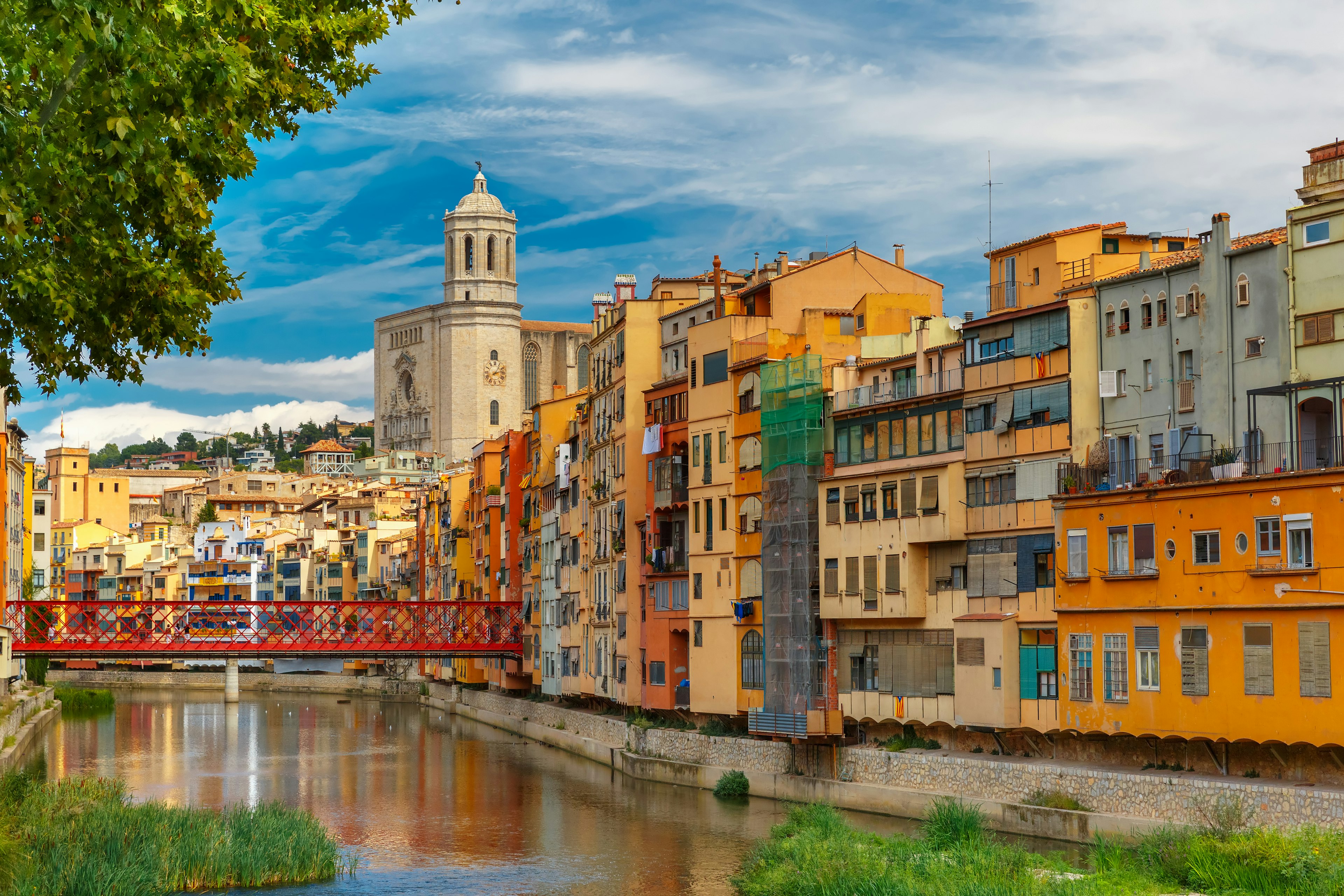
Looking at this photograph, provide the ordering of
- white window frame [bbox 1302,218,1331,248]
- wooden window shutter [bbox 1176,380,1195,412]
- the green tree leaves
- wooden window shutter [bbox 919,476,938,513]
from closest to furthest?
the green tree leaves, white window frame [bbox 1302,218,1331,248], wooden window shutter [bbox 1176,380,1195,412], wooden window shutter [bbox 919,476,938,513]

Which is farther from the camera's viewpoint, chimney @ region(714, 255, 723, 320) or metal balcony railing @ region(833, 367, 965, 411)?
chimney @ region(714, 255, 723, 320)

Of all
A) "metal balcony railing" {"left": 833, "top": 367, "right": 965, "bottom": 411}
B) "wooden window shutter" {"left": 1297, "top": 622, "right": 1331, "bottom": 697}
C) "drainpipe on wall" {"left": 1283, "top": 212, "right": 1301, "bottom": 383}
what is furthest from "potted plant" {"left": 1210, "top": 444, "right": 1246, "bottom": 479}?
"metal balcony railing" {"left": 833, "top": 367, "right": 965, "bottom": 411}

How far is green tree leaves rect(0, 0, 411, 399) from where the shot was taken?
14758mm

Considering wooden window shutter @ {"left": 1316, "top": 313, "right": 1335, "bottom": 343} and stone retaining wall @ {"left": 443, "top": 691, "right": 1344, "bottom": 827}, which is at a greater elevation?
wooden window shutter @ {"left": 1316, "top": 313, "right": 1335, "bottom": 343}

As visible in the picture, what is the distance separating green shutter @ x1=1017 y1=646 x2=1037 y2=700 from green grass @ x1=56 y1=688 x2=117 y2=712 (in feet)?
212

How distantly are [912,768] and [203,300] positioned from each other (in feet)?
79.9

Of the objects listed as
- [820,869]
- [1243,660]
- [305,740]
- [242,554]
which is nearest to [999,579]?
[1243,660]

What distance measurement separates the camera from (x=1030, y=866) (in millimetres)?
28359

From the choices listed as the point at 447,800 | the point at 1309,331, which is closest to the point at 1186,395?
the point at 1309,331

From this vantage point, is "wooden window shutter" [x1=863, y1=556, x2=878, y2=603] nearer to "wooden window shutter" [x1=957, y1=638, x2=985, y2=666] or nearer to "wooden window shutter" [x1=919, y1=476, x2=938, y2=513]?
"wooden window shutter" [x1=919, y1=476, x2=938, y2=513]

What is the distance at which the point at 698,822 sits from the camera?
135 ft

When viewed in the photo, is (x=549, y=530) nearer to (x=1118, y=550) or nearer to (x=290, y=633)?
(x=290, y=633)

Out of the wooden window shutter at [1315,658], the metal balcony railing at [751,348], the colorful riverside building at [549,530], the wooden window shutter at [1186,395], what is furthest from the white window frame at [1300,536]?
the colorful riverside building at [549,530]

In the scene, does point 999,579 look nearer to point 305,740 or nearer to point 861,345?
point 861,345
